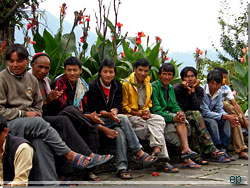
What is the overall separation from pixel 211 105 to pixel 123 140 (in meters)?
1.76

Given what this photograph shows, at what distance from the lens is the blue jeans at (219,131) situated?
4.50m

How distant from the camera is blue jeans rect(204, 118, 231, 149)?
450cm

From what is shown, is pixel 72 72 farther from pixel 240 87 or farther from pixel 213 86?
pixel 240 87

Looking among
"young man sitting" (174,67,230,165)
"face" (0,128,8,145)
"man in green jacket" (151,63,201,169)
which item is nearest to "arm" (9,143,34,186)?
"face" (0,128,8,145)

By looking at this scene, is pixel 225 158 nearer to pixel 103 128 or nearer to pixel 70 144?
pixel 103 128

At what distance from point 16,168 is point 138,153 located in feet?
4.82

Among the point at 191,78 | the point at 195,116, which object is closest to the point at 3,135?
the point at 195,116

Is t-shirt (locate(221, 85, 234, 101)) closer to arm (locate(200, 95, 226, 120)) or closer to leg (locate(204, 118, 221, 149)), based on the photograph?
arm (locate(200, 95, 226, 120))

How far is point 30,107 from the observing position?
10.1 ft

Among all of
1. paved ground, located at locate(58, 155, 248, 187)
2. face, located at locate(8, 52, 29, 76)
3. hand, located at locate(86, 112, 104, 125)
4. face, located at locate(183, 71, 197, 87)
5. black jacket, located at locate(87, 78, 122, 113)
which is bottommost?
paved ground, located at locate(58, 155, 248, 187)

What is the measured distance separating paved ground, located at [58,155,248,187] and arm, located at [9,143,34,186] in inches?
31.8

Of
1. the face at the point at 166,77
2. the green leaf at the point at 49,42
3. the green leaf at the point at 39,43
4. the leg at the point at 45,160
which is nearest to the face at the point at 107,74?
the face at the point at 166,77

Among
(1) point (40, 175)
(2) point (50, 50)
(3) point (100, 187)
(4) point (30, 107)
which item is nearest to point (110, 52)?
(2) point (50, 50)

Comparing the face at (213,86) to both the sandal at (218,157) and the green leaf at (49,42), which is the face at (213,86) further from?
the green leaf at (49,42)
